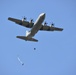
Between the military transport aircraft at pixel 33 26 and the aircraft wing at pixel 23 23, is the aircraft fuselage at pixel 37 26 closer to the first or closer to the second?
the military transport aircraft at pixel 33 26

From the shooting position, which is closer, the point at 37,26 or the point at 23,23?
the point at 37,26

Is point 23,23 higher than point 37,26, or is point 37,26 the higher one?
point 23,23

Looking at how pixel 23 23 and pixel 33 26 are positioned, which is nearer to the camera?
pixel 33 26

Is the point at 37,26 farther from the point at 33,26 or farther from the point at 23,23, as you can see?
the point at 23,23

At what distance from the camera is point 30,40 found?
8031 centimetres

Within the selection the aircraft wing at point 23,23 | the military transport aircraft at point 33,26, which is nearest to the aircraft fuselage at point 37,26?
the military transport aircraft at point 33,26

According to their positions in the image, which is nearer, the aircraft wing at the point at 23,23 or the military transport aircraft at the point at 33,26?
the military transport aircraft at the point at 33,26

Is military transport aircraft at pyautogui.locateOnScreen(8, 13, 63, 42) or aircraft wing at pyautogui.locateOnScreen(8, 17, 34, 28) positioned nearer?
military transport aircraft at pyautogui.locateOnScreen(8, 13, 63, 42)

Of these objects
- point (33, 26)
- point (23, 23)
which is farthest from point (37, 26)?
point (23, 23)

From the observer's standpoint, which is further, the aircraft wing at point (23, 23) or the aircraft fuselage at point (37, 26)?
the aircraft wing at point (23, 23)

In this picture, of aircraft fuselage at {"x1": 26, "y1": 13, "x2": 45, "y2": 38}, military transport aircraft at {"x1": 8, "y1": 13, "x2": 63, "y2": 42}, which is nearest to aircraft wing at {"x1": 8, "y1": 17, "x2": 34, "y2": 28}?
military transport aircraft at {"x1": 8, "y1": 13, "x2": 63, "y2": 42}

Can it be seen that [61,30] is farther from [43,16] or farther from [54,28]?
[43,16]

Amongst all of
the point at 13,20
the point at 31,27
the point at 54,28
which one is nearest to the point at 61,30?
the point at 54,28

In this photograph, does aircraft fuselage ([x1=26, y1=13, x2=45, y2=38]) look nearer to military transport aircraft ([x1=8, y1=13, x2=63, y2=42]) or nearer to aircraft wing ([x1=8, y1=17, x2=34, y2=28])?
military transport aircraft ([x1=8, y1=13, x2=63, y2=42])
